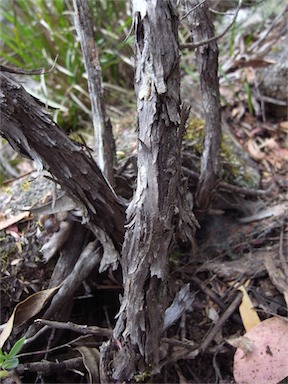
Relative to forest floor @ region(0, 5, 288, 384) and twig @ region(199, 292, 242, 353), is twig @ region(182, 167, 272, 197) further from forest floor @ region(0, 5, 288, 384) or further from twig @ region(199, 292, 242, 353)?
twig @ region(199, 292, 242, 353)

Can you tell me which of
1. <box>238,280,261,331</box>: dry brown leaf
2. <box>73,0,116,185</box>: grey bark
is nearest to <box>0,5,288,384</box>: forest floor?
<box>238,280,261,331</box>: dry brown leaf

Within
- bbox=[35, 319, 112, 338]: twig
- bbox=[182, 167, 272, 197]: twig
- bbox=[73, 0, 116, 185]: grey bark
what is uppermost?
bbox=[73, 0, 116, 185]: grey bark

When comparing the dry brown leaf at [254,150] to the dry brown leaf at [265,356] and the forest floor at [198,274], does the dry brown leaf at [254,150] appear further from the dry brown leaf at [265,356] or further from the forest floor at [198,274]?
the dry brown leaf at [265,356]

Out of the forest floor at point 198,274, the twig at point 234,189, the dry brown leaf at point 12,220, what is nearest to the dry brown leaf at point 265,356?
the forest floor at point 198,274

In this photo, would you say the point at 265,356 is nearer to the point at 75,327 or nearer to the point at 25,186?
the point at 75,327

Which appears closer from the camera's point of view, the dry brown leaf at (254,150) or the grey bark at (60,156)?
the grey bark at (60,156)

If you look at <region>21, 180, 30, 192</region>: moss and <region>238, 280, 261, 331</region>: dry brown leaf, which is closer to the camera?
<region>238, 280, 261, 331</region>: dry brown leaf

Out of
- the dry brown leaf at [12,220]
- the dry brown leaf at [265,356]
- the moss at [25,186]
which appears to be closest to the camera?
the dry brown leaf at [265,356]

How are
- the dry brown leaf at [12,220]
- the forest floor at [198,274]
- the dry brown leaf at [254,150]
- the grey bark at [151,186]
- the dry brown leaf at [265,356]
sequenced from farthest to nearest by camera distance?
the dry brown leaf at [254,150] → the dry brown leaf at [12,220] → the forest floor at [198,274] → the dry brown leaf at [265,356] → the grey bark at [151,186]
